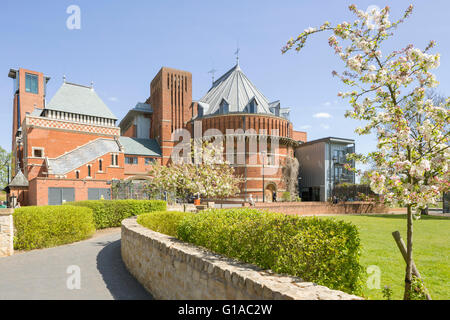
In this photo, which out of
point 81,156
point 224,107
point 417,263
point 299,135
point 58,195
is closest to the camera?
point 417,263

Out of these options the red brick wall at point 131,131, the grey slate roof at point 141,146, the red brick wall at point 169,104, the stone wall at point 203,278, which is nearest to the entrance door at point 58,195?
the grey slate roof at point 141,146

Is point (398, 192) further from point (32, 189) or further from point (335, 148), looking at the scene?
point (335, 148)

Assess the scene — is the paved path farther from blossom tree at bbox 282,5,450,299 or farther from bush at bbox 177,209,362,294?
blossom tree at bbox 282,5,450,299

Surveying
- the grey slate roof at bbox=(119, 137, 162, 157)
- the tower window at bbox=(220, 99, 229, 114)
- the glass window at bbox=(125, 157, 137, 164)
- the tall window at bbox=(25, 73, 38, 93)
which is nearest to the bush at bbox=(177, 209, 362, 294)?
the tower window at bbox=(220, 99, 229, 114)

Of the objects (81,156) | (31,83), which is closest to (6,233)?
(81,156)

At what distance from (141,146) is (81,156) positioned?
14377mm

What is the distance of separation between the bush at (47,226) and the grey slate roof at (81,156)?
2236 centimetres

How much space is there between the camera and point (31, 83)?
57281mm

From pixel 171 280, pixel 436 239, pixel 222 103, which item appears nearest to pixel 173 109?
pixel 222 103

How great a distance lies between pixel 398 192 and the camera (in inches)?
175

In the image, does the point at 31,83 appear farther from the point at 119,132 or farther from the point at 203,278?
the point at 203,278

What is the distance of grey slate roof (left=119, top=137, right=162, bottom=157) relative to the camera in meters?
46.9

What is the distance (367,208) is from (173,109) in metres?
35.8

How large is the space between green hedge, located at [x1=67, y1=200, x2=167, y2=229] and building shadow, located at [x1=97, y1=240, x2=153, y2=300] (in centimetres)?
591
